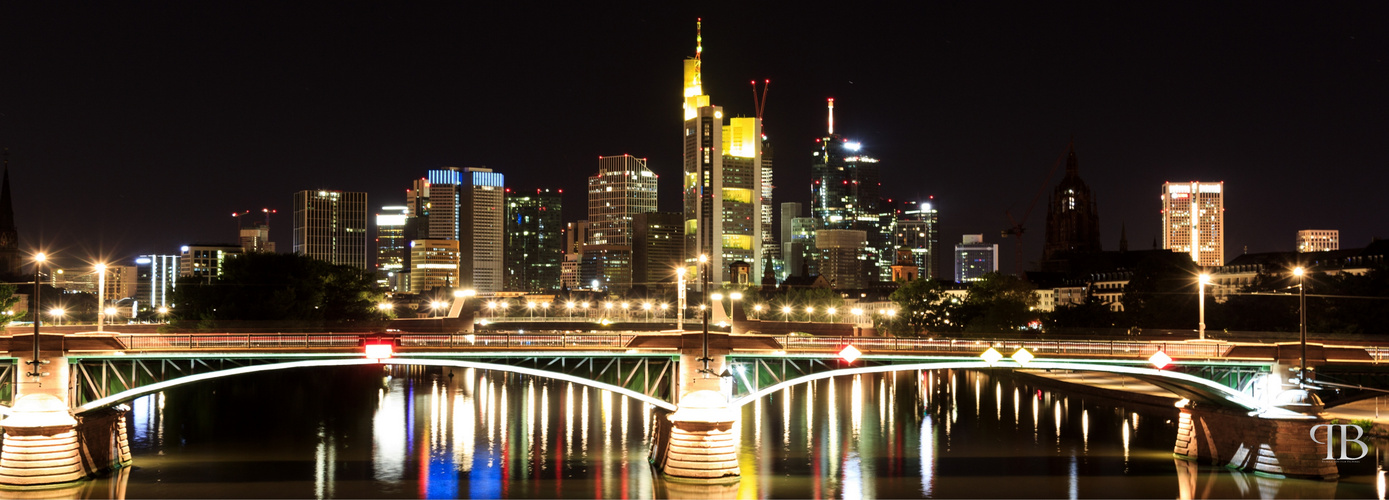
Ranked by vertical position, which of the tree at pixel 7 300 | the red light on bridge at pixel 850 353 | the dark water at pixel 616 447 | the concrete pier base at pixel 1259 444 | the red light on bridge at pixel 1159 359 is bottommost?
the dark water at pixel 616 447

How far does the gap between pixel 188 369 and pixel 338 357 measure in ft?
24.0

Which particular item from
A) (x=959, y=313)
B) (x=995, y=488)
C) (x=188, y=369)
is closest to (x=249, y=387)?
(x=188, y=369)

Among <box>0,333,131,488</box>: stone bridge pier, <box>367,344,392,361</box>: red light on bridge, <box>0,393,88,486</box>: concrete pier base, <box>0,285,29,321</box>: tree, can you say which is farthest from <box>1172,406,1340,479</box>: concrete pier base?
<box>0,285,29,321</box>: tree

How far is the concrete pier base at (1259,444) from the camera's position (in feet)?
199

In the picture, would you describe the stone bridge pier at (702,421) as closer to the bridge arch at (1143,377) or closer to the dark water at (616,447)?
the dark water at (616,447)

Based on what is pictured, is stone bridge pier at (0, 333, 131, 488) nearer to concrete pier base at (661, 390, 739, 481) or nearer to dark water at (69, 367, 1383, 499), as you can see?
dark water at (69, 367, 1383, 499)

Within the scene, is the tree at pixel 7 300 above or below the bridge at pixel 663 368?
above

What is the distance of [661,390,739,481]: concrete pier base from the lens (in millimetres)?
57438

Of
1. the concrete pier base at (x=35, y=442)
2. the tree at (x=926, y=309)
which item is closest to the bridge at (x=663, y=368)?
the concrete pier base at (x=35, y=442)

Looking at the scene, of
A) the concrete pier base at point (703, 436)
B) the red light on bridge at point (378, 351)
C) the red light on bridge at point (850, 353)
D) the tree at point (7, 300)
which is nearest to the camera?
the red light on bridge at point (378, 351)

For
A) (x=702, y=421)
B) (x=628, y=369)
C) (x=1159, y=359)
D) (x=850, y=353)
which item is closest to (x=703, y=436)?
(x=702, y=421)

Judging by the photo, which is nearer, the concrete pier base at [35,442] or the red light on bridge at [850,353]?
the concrete pier base at [35,442]

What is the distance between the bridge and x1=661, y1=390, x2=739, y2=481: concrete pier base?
0.18ft

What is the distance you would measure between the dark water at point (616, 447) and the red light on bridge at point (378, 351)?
6.61m
